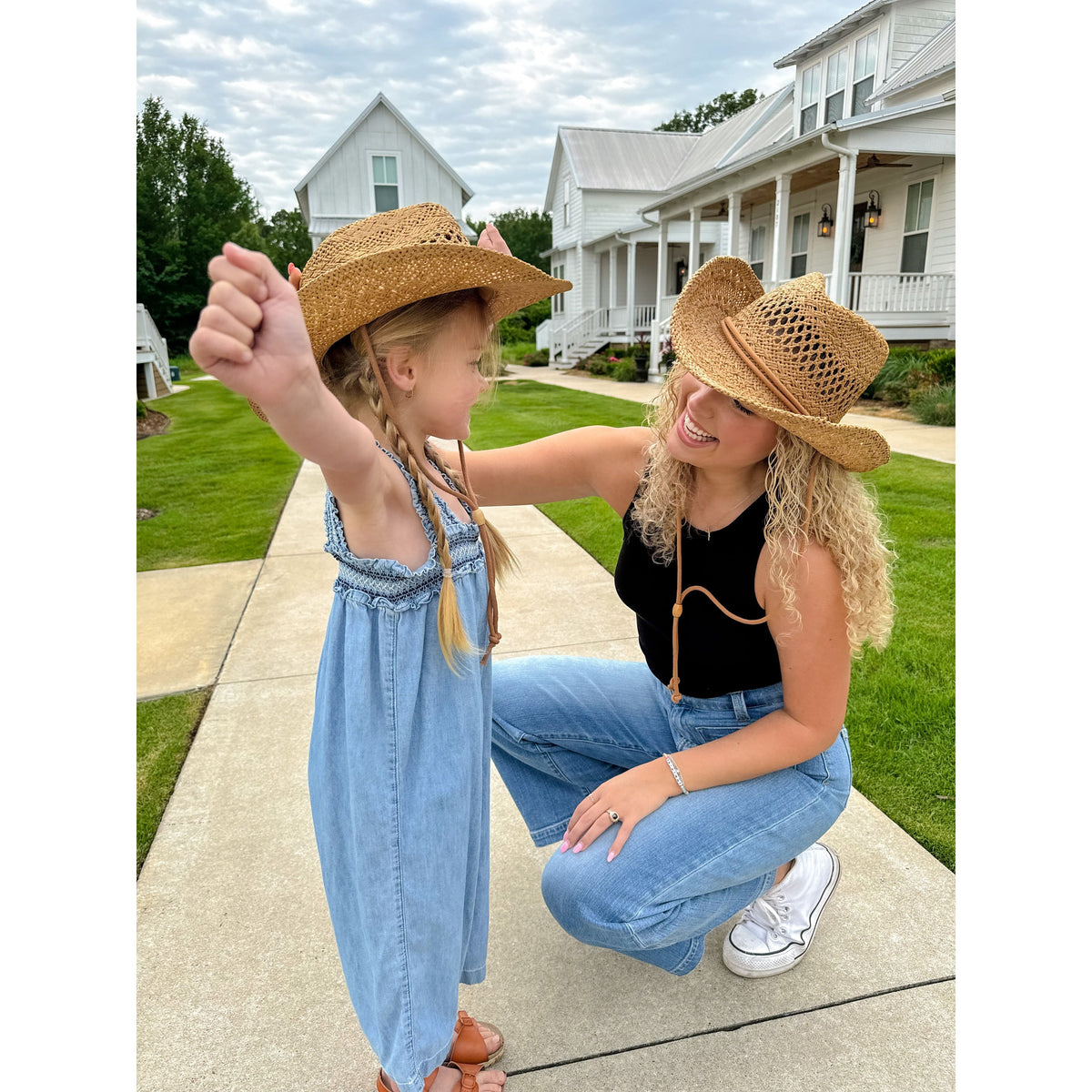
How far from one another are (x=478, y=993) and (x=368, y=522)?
117 centimetres

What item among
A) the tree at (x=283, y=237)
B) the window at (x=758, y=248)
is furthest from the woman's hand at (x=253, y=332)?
the tree at (x=283, y=237)

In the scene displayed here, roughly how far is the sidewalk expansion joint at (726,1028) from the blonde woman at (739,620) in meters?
0.11

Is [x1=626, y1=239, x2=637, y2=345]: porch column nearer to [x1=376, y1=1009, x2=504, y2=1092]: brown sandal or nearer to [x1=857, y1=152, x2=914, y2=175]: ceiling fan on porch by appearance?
[x1=857, y1=152, x2=914, y2=175]: ceiling fan on porch

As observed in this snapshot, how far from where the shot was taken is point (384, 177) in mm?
19344

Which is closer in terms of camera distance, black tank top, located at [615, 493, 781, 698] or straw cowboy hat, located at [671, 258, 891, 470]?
straw cowboy hat, located at [671, 258, 891, 470]

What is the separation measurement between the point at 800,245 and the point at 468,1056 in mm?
16192

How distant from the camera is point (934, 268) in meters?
12.0

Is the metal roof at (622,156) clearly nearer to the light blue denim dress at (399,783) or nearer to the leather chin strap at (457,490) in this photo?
the leather chin strap at (457,490)

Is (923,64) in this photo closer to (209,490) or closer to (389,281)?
(209,490)

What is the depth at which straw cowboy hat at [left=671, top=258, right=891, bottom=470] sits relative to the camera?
146 centimetres

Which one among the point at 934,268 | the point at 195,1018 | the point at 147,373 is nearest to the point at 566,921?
the point at 195,1018

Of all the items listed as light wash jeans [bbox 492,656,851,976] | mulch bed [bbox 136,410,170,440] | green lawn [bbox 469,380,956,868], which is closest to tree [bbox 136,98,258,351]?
mulch bed [bbox 136,410,170,440]

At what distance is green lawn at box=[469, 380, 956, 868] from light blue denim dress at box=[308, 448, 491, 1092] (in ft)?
4.72

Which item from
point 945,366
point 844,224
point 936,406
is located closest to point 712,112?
point 844,224
